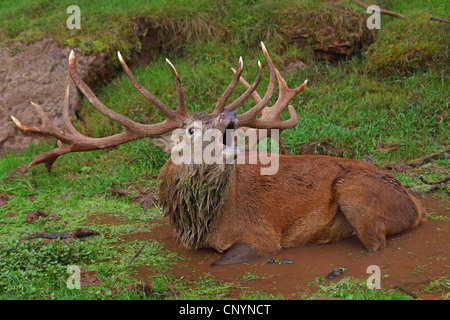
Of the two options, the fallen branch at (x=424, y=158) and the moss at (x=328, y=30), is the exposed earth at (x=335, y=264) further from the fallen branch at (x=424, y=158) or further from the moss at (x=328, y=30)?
the moss at (x=328, y=30)

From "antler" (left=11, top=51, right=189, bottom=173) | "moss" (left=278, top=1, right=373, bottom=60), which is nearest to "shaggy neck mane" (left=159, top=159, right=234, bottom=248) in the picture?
"antler" (left=11, top=51, right=189, bottom=173)

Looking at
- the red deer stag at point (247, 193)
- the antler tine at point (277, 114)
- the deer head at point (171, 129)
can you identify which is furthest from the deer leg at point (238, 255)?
the antler tine at point (277, 114)

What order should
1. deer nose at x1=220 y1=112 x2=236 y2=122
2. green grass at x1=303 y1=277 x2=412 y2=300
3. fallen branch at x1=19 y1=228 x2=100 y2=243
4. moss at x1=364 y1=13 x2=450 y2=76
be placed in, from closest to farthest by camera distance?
green grass at x1=303 y1=277 x2=412 y2=300, deer nose at x1=220 y1=112 x2=236 y2=122, fallen branch at x1=19 y1=228 x2=100 y2=243, moss at x1=364 y1=13 x2=450 y2=76

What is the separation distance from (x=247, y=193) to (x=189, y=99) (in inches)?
148

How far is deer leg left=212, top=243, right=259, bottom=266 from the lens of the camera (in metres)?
5.01

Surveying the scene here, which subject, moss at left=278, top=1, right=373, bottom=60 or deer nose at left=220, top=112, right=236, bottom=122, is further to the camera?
moss at left=278, top=1, right=373, bottom=60

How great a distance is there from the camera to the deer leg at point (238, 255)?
16.4ft

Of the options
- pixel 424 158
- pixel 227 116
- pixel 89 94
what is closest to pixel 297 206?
pixel 227 116

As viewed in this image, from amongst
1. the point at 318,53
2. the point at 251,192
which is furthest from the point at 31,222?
the point at 318,53

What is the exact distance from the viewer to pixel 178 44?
392 inches

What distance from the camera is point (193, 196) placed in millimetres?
5168

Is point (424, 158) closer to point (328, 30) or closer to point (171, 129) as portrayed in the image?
point (328, 30)

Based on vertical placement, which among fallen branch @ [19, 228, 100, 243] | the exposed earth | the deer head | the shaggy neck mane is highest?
the deer head

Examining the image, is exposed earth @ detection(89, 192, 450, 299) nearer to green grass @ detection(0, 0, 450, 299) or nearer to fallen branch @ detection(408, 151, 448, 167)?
green grass @ detection(0, 0, 450, 299)
